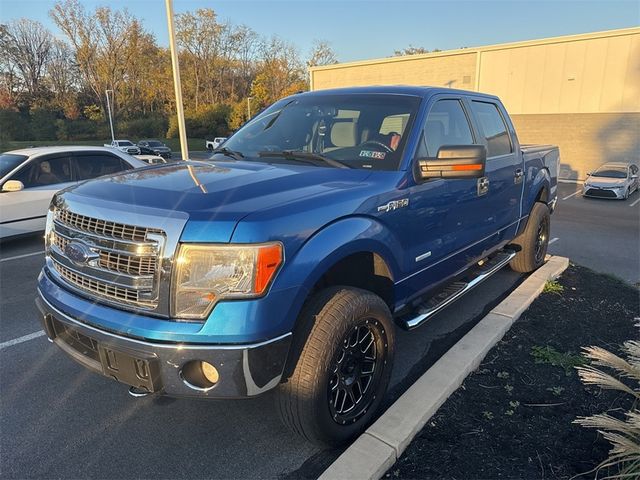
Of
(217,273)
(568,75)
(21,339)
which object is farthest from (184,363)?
(568,75)

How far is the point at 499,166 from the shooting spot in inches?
169

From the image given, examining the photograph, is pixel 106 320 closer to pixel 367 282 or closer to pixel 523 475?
pixel 367 282

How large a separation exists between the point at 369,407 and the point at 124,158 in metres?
7.18

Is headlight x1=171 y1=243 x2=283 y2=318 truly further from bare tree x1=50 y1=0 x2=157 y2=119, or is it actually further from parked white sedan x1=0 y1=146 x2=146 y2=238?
bare tree x1=50 y1=0 x2=157 y2=119

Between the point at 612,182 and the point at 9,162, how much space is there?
19.0 m

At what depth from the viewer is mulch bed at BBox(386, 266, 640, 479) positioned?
2295mm

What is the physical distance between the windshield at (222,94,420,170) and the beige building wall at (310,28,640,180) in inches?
940

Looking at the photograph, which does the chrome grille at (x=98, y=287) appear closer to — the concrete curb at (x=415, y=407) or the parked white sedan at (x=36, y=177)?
the concrete curb at (x=415, y=407)

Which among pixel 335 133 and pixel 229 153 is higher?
pixel 335 133

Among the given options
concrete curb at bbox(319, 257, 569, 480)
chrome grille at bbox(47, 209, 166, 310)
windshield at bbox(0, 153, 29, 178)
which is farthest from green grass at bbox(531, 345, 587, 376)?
windshield at bbox(0, 153, 29, 178)

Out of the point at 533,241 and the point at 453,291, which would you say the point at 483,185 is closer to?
the point at 453,291

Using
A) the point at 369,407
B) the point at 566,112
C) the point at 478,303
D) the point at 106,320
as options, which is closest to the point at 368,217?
the point at 369,407

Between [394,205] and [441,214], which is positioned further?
[441,214]

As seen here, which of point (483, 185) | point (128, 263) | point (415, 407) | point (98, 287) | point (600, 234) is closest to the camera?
point (128, 263)
